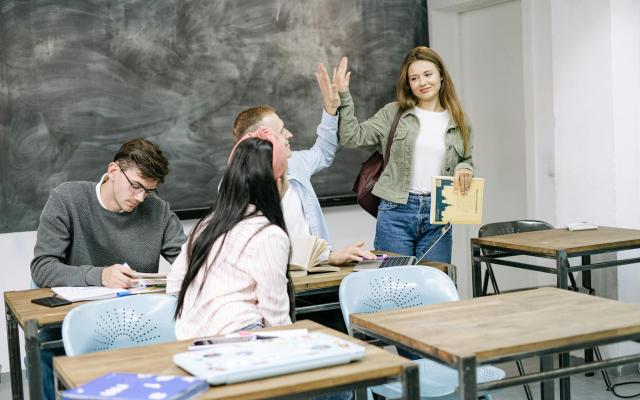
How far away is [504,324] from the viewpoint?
238 centimetres

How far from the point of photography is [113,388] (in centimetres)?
179

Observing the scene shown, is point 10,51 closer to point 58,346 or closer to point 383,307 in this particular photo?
point 58,346

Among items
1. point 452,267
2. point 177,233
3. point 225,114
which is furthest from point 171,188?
point 452,267

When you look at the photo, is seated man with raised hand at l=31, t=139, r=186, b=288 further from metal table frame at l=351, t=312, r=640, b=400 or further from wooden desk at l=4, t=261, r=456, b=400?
metal table frame at l=351, t=312, r=640, b=400

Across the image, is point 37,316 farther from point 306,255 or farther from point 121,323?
point 306,255

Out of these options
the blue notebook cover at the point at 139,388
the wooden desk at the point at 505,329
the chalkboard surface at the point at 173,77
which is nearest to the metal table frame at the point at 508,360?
the wooden desk at the point at 505,329

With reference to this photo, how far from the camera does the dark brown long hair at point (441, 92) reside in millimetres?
4227

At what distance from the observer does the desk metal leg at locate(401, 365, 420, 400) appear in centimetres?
197

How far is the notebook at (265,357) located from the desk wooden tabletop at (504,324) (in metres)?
0.29

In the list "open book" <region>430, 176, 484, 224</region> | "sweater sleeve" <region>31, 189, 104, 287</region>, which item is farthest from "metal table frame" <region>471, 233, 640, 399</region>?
→ "sweater sleeve" <region>31, 189, 104, 287</region>

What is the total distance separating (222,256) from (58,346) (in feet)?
2.92

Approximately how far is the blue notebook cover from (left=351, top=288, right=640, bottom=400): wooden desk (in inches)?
26.0

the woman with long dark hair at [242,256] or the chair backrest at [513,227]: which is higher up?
the woman with long dark hair at [242,256]

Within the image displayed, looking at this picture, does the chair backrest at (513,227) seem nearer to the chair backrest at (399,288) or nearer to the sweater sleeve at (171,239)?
the chair backrest at (399,288)
